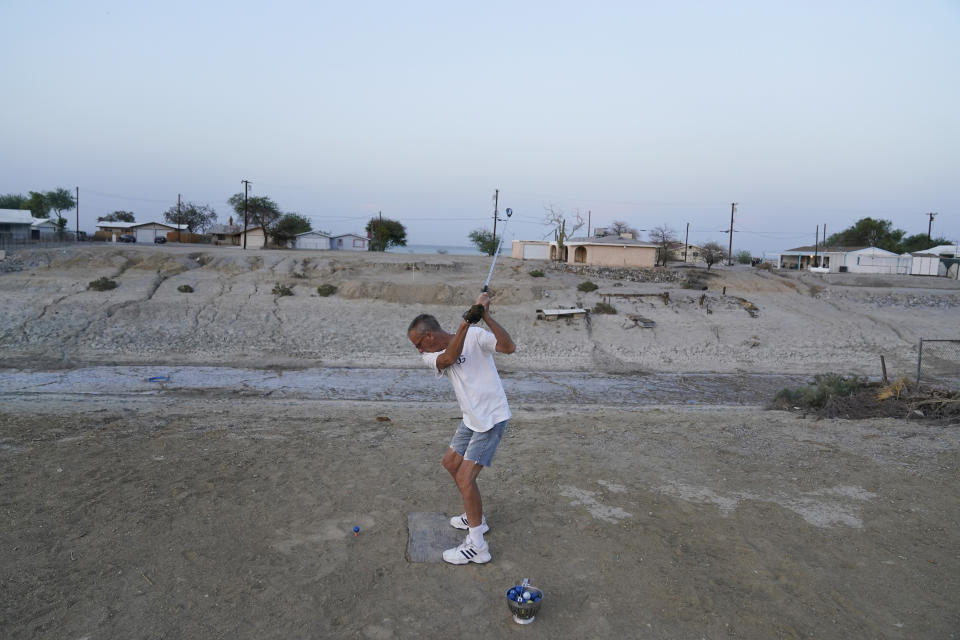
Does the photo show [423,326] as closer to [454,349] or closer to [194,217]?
[454,349]

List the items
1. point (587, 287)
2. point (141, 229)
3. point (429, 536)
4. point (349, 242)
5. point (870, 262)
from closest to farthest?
point (429, 536) < point (587, 287) < point (870, 262) < point (349, 242) < point (141, 229)

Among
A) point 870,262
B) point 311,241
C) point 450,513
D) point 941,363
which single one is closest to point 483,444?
point 450,513

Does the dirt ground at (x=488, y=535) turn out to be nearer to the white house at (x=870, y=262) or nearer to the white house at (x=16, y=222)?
the white house at (x=870, y=262)

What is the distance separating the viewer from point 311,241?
1962 inches

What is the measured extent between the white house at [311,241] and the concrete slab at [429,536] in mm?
47053

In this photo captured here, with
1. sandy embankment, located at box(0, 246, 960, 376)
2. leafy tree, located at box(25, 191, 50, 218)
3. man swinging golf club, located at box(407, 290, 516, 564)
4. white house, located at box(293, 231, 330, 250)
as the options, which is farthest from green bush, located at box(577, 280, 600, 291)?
leafy tree, located at box(25, 191, 50, 218)

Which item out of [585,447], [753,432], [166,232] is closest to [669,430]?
[753,432]

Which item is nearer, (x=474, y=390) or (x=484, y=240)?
(x=474, y=390)

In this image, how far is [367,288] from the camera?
22766mm

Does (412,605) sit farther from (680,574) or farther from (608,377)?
(608,377)

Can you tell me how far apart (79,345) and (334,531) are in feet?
51.6

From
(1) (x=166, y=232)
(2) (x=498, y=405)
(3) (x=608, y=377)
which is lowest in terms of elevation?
(3) (x=608, y=377)

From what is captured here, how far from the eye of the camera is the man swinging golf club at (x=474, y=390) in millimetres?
3982

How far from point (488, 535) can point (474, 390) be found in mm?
1309
